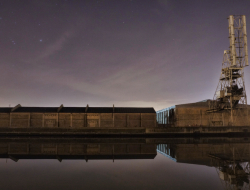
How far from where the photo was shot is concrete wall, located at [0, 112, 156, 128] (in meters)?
41.2

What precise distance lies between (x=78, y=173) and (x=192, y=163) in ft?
20.0

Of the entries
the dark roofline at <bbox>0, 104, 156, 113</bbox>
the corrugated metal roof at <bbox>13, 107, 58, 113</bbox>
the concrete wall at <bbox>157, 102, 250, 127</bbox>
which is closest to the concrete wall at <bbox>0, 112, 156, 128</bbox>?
the dark roofline at <bbox>0, 104, 156, 113</bbox>

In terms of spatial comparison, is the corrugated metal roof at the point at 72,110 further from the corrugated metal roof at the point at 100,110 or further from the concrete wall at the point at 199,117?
the concrete wall at the point at 199,117

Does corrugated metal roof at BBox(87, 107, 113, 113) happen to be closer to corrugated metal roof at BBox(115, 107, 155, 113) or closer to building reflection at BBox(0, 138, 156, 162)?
corrugated metal roof at BBox(115, 107, 155, 113)

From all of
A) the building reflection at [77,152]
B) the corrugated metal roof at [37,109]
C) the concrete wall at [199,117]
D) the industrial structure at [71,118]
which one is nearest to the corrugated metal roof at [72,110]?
the industrial structure at [71,118]

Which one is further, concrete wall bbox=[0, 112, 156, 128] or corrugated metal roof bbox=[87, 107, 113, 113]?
corrugated metal roof bbox=[87, 107, 113, 113]

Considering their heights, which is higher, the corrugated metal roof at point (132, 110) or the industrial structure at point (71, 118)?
the corrugated metal roof at point (132, 110)

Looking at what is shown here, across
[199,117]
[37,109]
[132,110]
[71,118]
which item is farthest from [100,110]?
[199,117]

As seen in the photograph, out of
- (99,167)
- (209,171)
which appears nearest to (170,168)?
(209,171)

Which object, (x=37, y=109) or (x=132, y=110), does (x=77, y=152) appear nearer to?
(x=132, y=110)

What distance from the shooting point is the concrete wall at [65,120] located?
4122 cm

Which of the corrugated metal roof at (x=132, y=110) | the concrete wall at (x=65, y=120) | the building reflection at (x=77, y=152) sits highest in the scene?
the corrugated metal roof at (x=132, y=110)

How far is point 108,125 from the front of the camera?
4166 cm

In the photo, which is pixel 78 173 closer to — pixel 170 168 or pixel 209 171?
pixel 170 168
